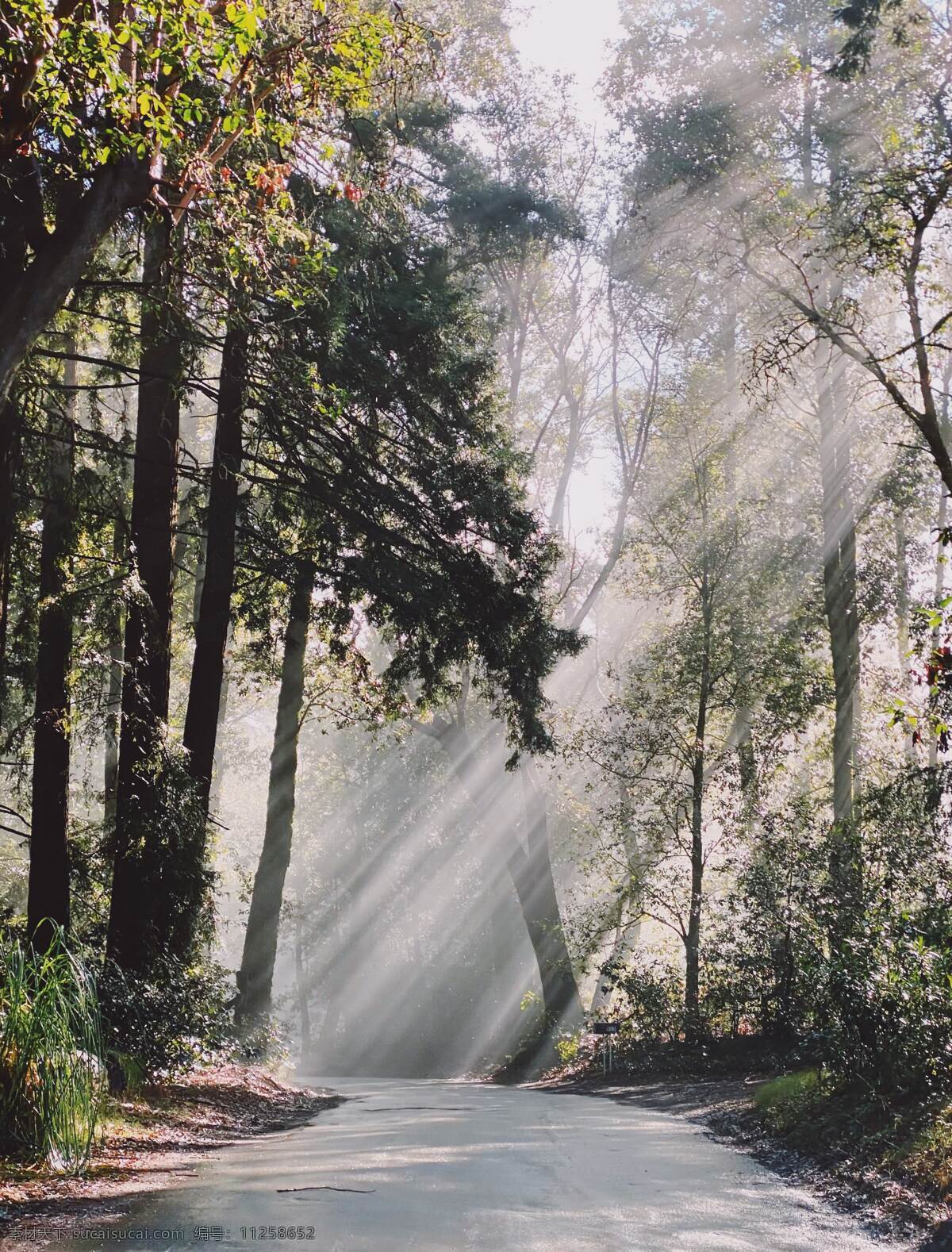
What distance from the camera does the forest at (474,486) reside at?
717cm

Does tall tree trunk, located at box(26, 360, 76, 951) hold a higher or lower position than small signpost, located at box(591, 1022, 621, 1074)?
higher

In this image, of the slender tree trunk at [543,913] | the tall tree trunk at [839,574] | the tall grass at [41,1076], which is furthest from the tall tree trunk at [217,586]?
the slender tree trunk at [543,913]

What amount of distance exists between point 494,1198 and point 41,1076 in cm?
245

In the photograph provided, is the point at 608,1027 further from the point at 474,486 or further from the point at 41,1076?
the point at 41,1076

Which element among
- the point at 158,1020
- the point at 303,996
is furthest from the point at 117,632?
the point at 303,996

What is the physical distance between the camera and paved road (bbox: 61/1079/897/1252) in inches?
189

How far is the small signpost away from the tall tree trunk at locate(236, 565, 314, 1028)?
589 centimetres

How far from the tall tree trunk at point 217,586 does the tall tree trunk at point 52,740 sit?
188 centimetres

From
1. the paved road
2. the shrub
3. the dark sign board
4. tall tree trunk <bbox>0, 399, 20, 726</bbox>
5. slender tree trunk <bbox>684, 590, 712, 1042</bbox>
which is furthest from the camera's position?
the shrub

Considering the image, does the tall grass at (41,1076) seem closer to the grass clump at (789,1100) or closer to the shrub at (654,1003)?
the grass clump at (789,1100)

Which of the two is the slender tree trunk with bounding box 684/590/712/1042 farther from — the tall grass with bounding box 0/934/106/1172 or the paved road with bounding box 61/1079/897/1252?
the tall grass with bounding box 0/934/106/1172

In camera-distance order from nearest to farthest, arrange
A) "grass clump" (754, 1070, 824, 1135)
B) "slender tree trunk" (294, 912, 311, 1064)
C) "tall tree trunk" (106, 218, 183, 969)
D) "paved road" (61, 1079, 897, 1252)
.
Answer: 1. "paved road" (61, 1079, 897, 1252)
2. "grass clump" (754, 1070, 824, 1135)
3. "tall tree trunk" (106, 218, 183, 969)
4. "slender tree trunk" (294, 912, 311, 1064)

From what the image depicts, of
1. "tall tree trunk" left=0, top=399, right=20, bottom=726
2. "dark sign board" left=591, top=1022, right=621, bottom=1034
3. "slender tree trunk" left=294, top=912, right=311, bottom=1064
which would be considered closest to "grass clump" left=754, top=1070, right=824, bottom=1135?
"dark sign board" left=591, top=1022, right=621, bottom=1034

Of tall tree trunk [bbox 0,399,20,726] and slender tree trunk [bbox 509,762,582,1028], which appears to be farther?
slender tree trunk [bbox 509,762,582,1028]
